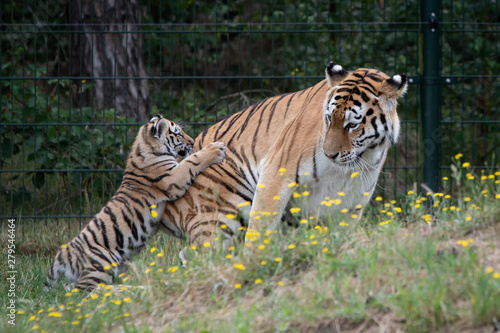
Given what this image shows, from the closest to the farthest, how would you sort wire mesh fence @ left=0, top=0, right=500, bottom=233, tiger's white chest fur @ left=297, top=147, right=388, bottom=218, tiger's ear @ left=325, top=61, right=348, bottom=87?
1. tiger's white chest fur @ left=297, top=147, right=388, bottom=218
2. tiger's ear @ left=325, top=61, right=348, bottom=87
3. wire mesh fence @ left=0, top=0, right=500, bottom=233

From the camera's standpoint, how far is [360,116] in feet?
13.8

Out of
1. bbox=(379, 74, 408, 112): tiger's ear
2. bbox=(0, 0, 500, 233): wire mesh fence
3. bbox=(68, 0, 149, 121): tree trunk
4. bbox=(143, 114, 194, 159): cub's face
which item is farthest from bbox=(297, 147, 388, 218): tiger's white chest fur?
bbox=(68, 0, 149, 121): tree trunk

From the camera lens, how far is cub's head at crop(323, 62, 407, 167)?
13.7 feet

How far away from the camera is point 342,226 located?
3.71 m

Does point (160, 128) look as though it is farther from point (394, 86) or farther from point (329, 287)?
point (329, 287)

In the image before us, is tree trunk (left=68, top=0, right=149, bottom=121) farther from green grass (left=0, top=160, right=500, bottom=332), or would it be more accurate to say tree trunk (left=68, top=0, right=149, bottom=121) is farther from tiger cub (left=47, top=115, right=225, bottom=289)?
green grass (left=0, top=160, right=500, bottom=332)

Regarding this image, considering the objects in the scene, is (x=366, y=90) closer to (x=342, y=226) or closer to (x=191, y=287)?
(x=342, y=226)

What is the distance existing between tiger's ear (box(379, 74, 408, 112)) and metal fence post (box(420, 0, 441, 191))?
2250 mm

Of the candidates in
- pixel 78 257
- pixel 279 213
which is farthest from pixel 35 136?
pixel 279 213

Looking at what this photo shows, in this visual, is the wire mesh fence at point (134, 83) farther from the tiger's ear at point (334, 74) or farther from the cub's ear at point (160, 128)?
the tiger's ear at point (334, 74)

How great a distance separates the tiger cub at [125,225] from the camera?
5.02 m

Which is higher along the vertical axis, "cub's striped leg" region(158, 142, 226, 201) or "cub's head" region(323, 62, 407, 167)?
"cub's head" region(323, 62, 407, 167)

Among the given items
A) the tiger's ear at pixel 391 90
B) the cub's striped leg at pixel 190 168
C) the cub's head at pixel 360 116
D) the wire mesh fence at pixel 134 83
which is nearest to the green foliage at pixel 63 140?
the wire mesh fence at pixel 134 83

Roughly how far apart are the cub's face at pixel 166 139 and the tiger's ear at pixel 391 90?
1.94 m
